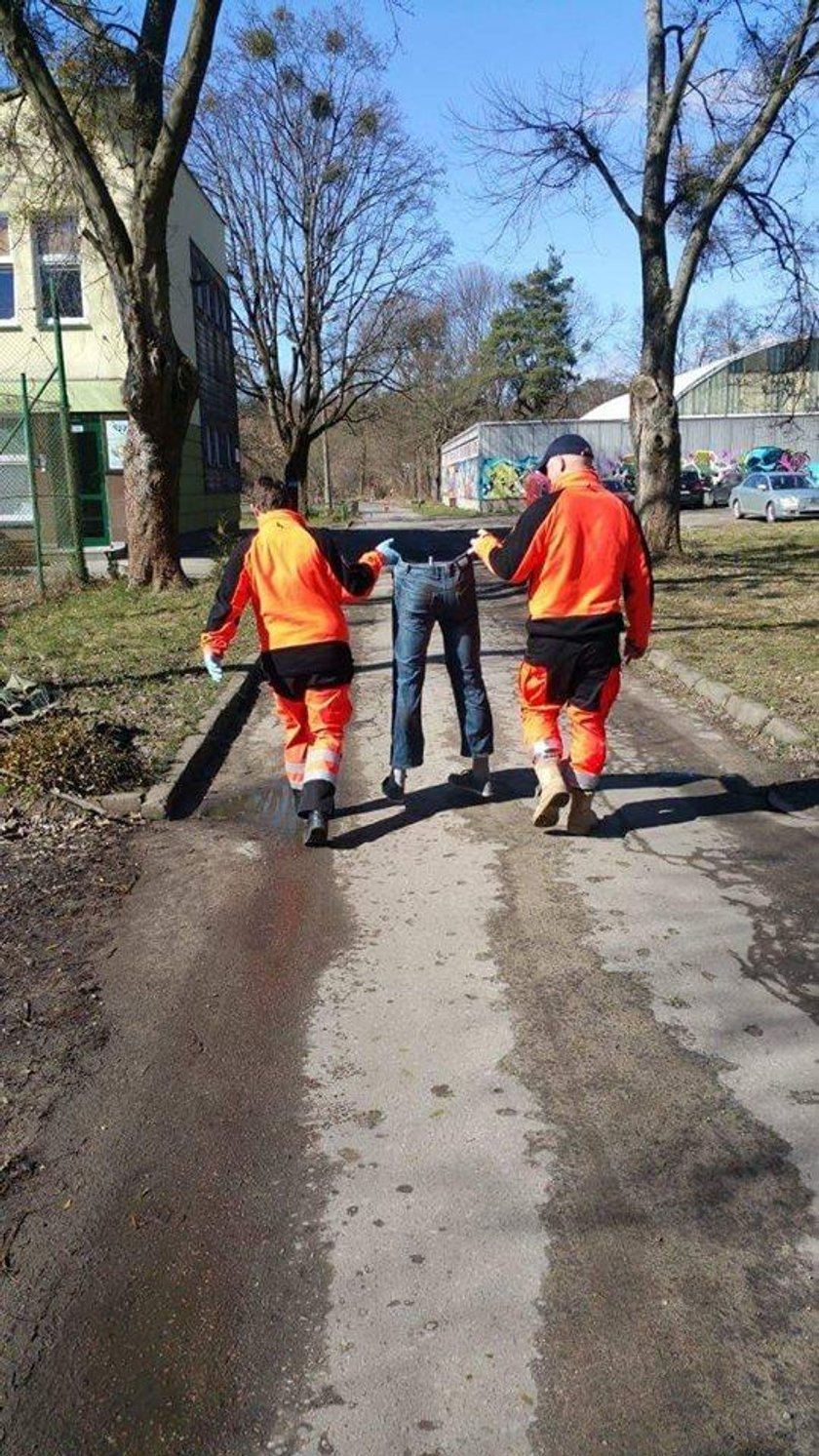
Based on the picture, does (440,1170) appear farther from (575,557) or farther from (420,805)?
(420,805)

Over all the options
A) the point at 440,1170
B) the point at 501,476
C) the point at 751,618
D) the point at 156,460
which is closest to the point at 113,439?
the point at 156,460

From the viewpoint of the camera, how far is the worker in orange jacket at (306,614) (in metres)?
5.57

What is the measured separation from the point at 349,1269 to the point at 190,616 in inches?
418

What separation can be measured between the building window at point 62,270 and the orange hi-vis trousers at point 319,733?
58.9 ft

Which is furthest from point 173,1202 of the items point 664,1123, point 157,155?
point 157,155

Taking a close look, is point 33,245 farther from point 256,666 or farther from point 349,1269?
point 349,1269

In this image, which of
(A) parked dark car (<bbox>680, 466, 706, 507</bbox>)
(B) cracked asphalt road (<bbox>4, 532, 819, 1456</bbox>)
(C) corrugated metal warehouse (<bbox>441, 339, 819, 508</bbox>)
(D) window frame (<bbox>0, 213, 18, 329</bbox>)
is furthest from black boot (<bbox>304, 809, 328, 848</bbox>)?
(C) corrugated metal warehouse (<bbox>441, 339, 819, 508</bbox>)

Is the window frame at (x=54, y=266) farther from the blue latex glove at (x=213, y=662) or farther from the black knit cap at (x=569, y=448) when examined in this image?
the black knit cap at (x=569, y=448)

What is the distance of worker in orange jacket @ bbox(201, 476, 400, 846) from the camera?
18.3 ft

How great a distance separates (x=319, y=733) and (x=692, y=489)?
39.4 metres

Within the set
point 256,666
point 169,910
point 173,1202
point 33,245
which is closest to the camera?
point 173,1202

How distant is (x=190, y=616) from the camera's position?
12.7 m

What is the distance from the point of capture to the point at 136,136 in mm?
13570

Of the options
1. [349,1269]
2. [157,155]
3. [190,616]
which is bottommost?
[349,1269]
